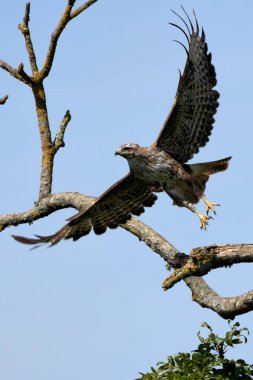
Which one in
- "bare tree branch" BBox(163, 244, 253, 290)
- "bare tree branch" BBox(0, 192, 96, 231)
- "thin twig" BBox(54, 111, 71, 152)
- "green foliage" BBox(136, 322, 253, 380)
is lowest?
"green foliage" BBox(136, 322, 253, 380)

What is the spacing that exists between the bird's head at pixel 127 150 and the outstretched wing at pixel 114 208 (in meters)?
0.29

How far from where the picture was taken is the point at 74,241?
10094 mm

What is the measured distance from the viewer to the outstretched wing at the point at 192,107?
31.6ft

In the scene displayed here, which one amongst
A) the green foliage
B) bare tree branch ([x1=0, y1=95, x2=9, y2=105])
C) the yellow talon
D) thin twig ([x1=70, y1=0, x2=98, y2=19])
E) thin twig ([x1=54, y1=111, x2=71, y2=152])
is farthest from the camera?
bare tree branch ([x1=0, y1=95, x2=9, y2=105])

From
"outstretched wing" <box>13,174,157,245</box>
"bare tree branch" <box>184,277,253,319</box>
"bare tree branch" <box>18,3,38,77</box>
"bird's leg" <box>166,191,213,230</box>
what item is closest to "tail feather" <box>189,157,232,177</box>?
"bird's leg" <box>166,191,213,230</box>

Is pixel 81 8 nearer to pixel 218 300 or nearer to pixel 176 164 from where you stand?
pixel 176 164

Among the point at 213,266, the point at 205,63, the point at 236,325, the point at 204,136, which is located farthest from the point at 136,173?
the point at 236,325

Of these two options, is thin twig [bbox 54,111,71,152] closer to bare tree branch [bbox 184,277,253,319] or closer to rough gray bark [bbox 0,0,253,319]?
rough gray bark [bbox 0,0,253,319]

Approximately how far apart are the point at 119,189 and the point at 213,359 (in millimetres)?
3992

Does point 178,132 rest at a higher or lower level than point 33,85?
lower

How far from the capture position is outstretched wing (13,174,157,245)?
10.1m

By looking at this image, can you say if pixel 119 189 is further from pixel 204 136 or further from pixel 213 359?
pixel 213 359

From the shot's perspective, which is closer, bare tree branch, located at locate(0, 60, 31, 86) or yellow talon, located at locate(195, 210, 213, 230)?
→ yellow talon, located at locate(195, 210, 213, 230)

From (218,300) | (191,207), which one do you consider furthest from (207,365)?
(191,207)
